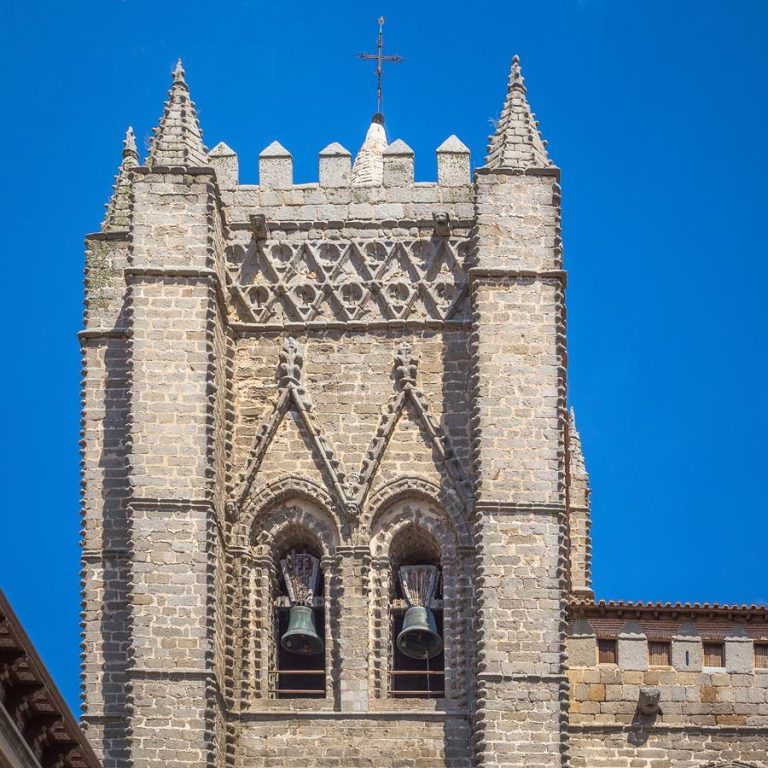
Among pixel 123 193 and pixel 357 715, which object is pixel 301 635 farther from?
pixel 123 193

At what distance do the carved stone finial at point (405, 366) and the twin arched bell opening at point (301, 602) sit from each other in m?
2.56

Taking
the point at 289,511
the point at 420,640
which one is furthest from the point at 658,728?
the point at 289,511

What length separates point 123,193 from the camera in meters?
51.9

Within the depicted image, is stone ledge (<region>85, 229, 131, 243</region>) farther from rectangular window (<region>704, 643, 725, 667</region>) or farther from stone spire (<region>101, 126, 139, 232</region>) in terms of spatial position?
rectangular window (<region>704, 643, 725, 667</region>)

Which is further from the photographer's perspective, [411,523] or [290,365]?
[290,365]

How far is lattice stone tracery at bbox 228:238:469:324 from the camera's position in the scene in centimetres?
5053

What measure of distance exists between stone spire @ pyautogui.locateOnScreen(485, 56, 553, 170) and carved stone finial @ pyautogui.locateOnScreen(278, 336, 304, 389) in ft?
11.5

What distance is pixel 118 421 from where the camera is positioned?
49.9 metres

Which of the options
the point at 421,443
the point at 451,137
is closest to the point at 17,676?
the point at 421,443

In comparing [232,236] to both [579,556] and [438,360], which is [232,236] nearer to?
[438,360]

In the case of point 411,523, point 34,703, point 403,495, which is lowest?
point 34,703

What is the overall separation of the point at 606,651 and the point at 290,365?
18.4 feet

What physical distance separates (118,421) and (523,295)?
5454 millimetres

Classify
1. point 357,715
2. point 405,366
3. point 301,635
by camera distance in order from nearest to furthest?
1. point 357,715
2. point 301,635
3. point 405,366
